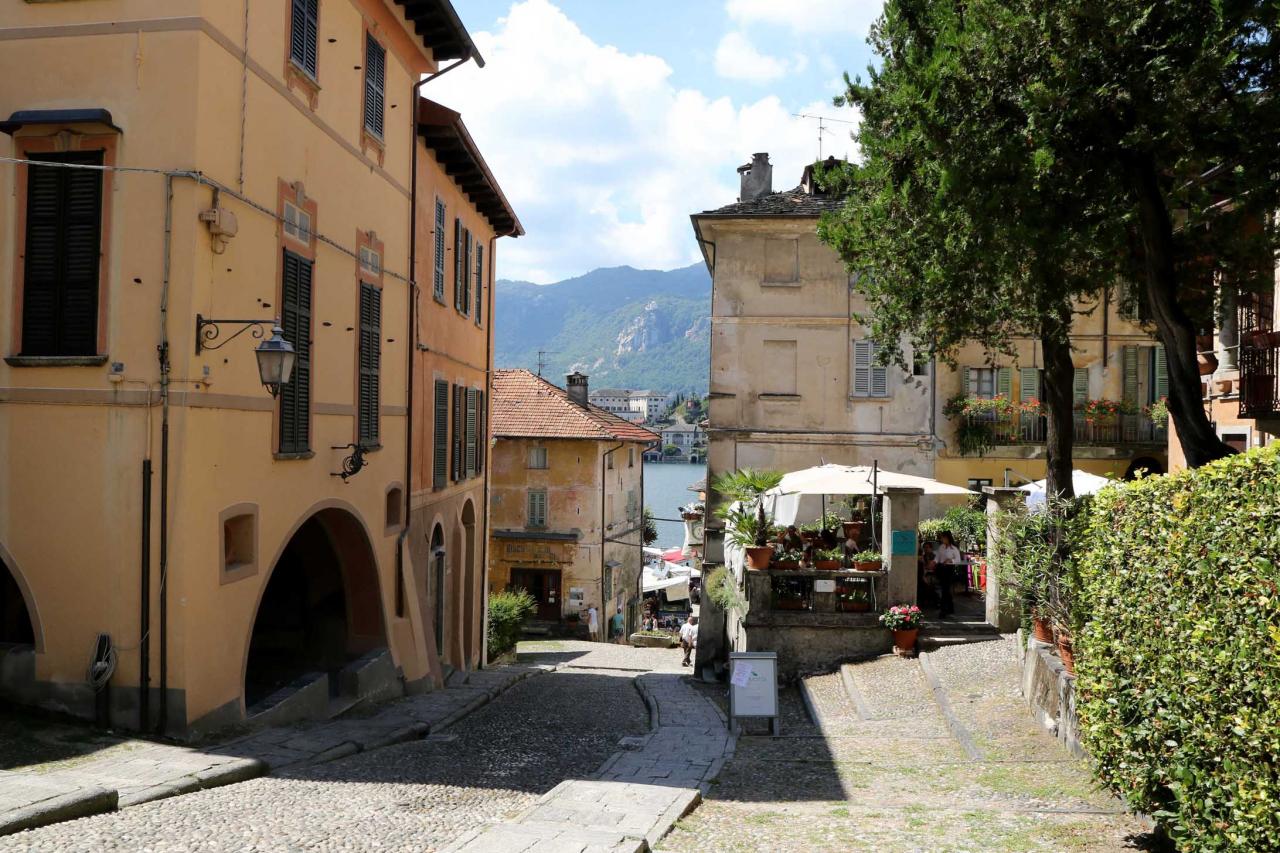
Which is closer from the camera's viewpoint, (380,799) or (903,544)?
(380,799)

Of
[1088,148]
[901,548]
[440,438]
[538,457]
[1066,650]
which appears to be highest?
[1088,148]

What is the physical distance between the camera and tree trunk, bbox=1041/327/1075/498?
47.8 ft

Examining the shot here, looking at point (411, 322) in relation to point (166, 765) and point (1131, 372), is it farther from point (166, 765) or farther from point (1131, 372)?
point (1131, 372)

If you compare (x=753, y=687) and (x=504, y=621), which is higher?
(x=753, y=687)

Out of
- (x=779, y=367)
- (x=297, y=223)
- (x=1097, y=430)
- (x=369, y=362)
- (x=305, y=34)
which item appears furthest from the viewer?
(x=1097, y=430)

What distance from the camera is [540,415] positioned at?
45312 mm

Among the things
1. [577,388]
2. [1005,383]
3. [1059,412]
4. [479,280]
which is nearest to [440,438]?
[479,280]

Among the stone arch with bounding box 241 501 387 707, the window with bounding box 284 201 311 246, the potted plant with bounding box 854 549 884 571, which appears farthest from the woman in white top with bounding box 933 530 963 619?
the window with bounding box 284 201 311 246

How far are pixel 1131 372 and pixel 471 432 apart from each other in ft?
53.4

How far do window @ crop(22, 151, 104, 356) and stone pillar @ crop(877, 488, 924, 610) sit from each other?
12.3 metres

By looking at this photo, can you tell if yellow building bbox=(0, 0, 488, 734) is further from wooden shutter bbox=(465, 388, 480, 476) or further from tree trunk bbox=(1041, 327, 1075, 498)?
wooden shutter bbox=(465, 388, 480, 476)

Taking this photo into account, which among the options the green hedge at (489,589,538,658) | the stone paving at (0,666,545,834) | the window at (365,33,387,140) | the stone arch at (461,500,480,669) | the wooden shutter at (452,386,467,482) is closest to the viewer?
the stone paving at (0,666,545,834)

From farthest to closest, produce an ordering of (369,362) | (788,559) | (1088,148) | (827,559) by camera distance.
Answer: (788,559)
(827,559)
(369,362)
(1088,148)

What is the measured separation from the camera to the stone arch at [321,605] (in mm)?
16562
